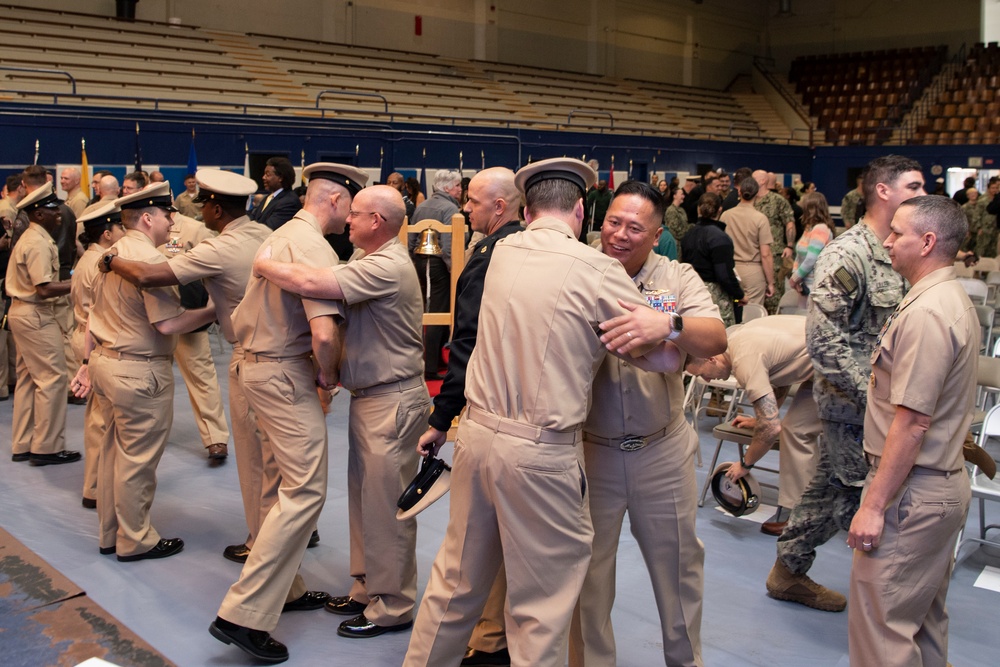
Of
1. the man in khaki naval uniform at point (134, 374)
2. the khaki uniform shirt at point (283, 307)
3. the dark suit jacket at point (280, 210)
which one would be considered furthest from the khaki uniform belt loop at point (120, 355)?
the dark suit jacket at point (280, 210)

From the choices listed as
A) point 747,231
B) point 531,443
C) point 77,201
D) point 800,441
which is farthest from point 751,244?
point 77,201

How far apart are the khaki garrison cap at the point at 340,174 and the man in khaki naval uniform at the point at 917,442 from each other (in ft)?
6.91

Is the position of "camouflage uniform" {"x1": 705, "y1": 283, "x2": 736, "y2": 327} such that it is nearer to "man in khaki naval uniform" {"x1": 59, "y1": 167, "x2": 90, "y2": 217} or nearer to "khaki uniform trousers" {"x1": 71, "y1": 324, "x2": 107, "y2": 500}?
"khaki uniform trousers" {"x1": 71, "y1": 324, "x2": 107, "y2": 500}

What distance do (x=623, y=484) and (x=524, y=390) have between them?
566 mm

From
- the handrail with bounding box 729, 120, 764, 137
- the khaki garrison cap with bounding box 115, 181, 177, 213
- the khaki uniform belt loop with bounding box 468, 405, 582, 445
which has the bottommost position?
Answer: the khaki uniform belt loop with bounding box 468, 405, 582, 445

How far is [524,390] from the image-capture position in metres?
2.61

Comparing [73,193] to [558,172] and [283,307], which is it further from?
[558,172]

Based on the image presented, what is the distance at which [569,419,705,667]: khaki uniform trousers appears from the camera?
2.94 metres

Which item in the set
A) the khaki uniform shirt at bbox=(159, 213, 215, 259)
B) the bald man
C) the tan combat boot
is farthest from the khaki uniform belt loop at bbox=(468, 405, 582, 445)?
the khaki uniform shirt at bbox=(159, 213, 215, 259)

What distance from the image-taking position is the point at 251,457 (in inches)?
160

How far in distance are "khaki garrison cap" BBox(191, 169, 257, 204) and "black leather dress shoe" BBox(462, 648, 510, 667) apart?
217 cm

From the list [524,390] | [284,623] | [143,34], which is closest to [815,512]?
[524,390]

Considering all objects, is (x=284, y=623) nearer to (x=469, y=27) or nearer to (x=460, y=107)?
(x=460, y=107)

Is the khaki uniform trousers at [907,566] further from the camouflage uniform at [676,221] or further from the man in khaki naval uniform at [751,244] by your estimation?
the camouflage uniform at [676,221]
